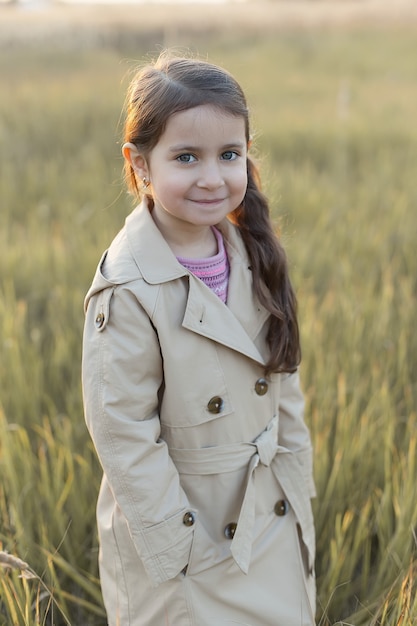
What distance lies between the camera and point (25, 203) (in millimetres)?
3777

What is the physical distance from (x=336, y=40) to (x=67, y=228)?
35.4 feet

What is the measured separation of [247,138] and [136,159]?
19 cm

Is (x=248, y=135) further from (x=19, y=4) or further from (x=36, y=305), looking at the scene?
(x=19, y=4)

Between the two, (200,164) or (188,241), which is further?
(188,241)

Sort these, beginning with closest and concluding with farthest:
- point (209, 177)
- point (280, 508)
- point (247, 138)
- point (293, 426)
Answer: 1. point (209, 177)
2. point (247, 138)
3. point (280, 508)
4. point (293, 426)

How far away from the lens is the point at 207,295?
42.7 inches

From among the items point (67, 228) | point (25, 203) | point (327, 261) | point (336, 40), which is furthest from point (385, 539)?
point (336, 40)

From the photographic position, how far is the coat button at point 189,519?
3.58ft

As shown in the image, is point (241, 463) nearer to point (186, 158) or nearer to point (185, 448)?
point (185, 448)

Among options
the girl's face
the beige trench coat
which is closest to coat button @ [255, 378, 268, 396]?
the beige trench coat

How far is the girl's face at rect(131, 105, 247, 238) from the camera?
1.01 m

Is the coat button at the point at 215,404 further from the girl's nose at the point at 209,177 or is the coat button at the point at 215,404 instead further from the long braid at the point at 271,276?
the girl's nose at the point at 209,177

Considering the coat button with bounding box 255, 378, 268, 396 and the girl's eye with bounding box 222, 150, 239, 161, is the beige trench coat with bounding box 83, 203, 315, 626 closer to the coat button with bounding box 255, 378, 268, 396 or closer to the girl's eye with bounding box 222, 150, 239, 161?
the coat button with bounding box 255, 378, 268, 396

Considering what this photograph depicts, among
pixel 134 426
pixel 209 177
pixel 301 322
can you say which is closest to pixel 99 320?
pixel 134 426
